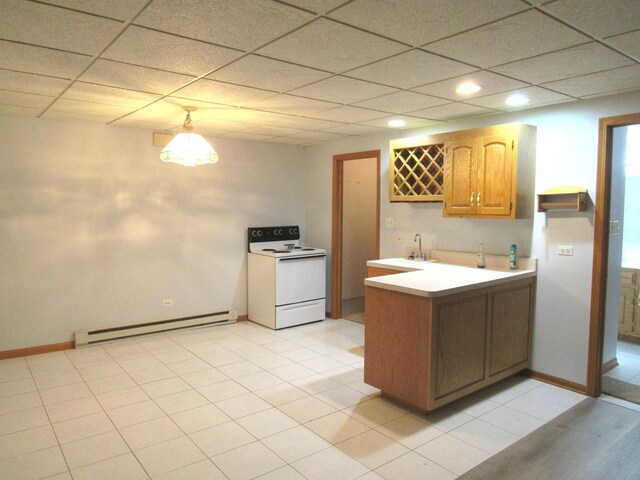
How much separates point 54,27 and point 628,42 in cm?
267

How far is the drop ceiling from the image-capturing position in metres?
1.80

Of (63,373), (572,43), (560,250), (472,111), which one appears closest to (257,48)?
(572,43)

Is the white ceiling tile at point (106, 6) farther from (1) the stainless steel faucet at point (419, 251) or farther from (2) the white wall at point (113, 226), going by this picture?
(1) the stainless steel faucet at point (419, 251)

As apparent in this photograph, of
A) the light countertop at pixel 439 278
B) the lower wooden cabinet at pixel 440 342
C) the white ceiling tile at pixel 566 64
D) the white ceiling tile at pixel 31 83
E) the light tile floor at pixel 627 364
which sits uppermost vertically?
the white ceiling tile at pixel 31 83

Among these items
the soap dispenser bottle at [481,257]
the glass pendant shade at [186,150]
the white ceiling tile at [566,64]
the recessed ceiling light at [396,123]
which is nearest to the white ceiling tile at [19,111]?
the glass pendant shade at [186,150]

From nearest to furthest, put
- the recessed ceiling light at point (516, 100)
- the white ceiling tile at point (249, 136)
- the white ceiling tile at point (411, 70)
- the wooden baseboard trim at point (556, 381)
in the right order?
the white ceiling tile at point (411, 70) → the recessed ceiling light at point (516, 100) → the wooden baseboard trim at point (556, 381) → the white ceiling tile at point (249, 136)

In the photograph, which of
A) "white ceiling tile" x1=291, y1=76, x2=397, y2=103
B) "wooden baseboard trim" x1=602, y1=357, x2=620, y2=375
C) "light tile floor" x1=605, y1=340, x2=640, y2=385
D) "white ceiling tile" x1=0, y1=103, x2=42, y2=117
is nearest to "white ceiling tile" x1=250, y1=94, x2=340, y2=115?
"white ceiling tile" x1=291, y1=76, x2=397, y2=103

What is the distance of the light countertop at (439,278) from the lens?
116 inches

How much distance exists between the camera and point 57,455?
253cm

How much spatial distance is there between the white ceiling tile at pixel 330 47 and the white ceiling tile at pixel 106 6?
645mm

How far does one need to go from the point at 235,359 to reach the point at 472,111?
10.1 ft

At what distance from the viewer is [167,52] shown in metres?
2.28

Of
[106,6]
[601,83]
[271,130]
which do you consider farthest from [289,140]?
[106,6]

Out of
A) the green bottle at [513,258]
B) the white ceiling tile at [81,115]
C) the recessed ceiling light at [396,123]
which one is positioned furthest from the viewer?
the recessed ceiling light at [396,123]
